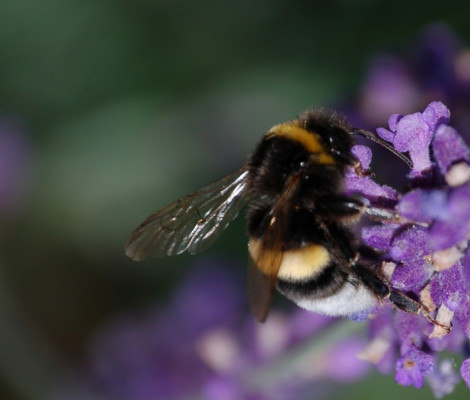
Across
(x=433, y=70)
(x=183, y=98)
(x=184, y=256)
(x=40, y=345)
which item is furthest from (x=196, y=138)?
(x=433, y=70)

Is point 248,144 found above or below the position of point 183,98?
below

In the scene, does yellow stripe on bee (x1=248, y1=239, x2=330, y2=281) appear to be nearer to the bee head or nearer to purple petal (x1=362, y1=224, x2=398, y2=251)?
purple petal (x1=362, y1=224, x2=398, y2=251)

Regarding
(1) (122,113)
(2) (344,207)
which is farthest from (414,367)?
(1) (122,113)

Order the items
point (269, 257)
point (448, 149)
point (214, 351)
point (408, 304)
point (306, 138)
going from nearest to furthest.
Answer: point (448, 149)
point (269, 257)
point (408, 304)
point (306, 138)
point (214, 351)

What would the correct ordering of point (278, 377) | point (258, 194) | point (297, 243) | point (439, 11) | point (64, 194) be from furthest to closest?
point (64, 194)
point (439, 11)
point (278, 377)
point (258, 194)
point (297, 243)

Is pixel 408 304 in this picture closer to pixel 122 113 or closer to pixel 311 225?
pixel 311 225

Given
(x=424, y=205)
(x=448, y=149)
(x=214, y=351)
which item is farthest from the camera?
(x=214, y=351)

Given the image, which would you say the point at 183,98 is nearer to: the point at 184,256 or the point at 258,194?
the point at 184,256

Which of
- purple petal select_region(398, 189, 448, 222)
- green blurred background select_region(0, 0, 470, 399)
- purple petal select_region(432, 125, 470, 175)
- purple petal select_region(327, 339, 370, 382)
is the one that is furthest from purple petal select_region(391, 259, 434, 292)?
green blurred background select_region(0, 0, 470, 399)
